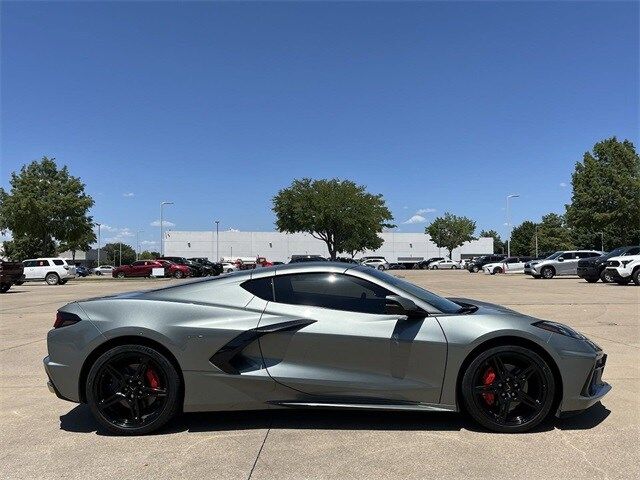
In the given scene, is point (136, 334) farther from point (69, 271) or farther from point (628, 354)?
point (69, 271)

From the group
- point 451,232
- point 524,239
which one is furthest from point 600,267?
point 524,239

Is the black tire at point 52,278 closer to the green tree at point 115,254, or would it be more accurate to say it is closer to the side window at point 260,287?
the side window at point 260,287

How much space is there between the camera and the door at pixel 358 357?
398 centimetres

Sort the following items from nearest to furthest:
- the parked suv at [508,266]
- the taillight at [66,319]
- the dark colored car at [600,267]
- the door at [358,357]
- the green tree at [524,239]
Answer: the door at [358,357] < the taillight at [66,319] < the dark colored car at [600,267] < the parked suv at [508,266] < the green tree at [524,239]

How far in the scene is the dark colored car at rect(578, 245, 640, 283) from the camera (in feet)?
76.0

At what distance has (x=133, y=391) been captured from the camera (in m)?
→ 4.11

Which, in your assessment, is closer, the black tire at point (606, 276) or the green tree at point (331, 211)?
the black tire at point (606, 276)

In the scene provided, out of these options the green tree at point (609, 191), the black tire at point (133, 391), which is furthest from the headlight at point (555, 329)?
the green tree at point (609, 191)

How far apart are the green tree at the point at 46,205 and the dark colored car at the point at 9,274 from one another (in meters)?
19.3

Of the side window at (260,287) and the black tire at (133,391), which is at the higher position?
the side window at (260,287)

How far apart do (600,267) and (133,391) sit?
24606 mm

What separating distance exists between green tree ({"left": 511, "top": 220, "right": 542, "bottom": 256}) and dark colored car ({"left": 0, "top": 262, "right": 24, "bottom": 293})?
10277 centimetres

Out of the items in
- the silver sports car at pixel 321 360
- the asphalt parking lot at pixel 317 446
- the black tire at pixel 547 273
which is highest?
the silver sports car at pixel 321 360

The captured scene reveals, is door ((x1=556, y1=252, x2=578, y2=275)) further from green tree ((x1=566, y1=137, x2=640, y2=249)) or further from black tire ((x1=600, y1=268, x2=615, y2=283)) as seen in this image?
green tree ((x1=566, y1=137, x2=640, y2=249))
